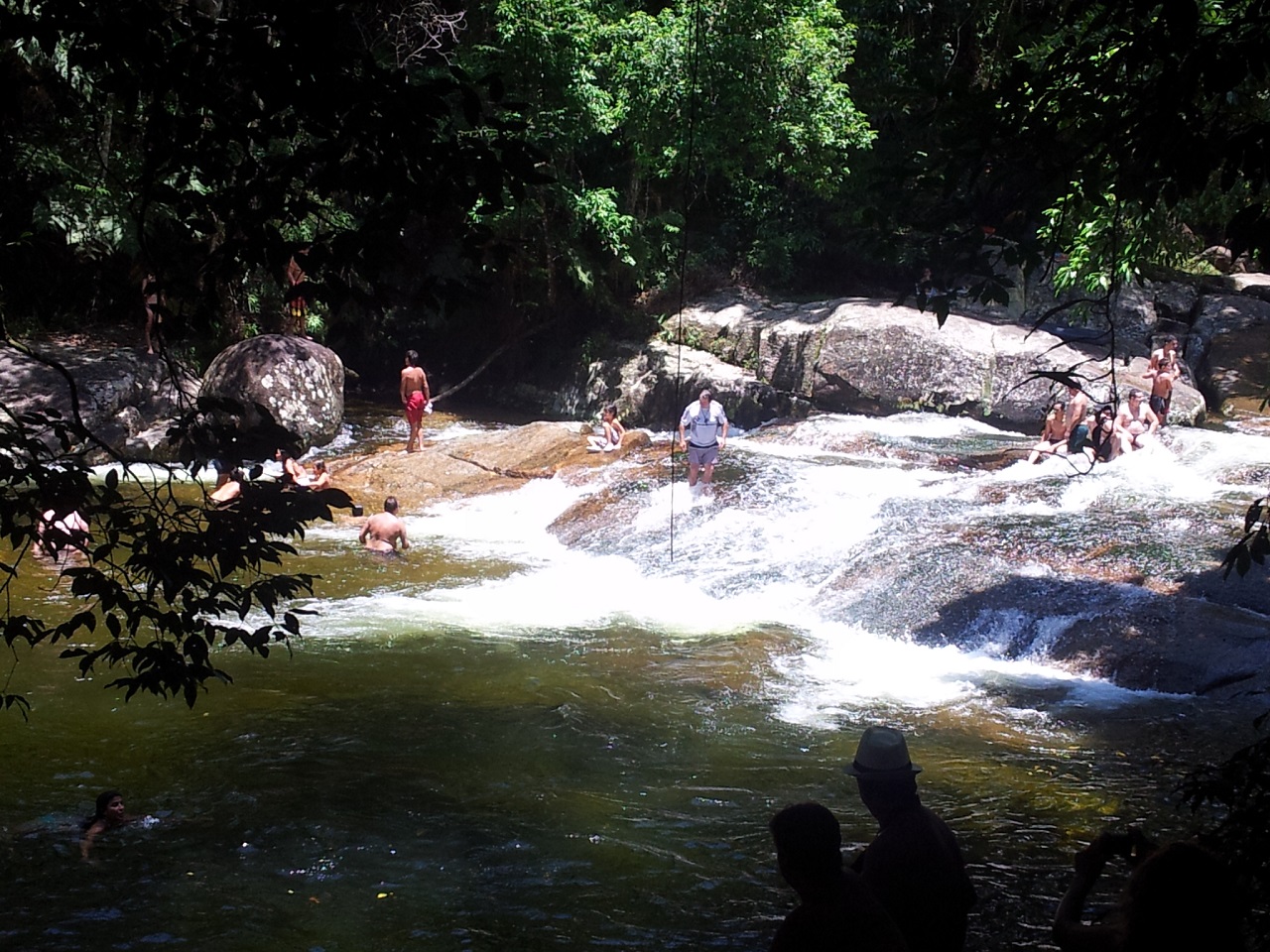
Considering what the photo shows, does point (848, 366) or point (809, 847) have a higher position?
point (848, 366)

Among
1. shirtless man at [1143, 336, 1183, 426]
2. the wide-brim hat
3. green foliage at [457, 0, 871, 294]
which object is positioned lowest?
the wide-brim hat

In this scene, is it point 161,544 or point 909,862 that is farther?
point 161,544

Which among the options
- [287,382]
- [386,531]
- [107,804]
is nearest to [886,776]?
[107,804]

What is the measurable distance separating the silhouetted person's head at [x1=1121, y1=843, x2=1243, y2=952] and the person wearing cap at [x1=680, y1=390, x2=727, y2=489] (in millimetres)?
12257

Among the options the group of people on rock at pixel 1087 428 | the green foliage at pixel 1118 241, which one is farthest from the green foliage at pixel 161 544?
the group of people on rock at pixel 1087 428

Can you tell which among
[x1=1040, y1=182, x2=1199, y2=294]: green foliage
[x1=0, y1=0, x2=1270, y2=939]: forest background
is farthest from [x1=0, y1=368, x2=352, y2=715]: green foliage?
[x1=1040, y1=182, x2=1199, y2=294]: green foliage

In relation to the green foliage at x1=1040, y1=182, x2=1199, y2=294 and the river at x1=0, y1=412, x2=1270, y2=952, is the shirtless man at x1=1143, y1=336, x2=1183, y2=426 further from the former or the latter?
the green foliage at x1=1040, y1=182, x2=1199, y2=294

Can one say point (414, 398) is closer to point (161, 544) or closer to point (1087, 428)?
point (1087, 428)

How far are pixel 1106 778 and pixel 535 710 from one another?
380 centimetres

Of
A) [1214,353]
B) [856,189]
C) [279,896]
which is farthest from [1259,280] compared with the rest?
[279,896]

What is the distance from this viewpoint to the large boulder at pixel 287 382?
19406 mm

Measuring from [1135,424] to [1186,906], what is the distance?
47.5 feet

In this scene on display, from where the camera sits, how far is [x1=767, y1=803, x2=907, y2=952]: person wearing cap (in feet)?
9.39

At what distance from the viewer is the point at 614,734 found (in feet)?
26.8
